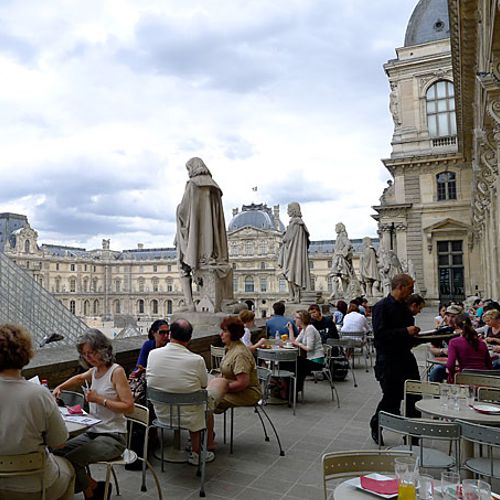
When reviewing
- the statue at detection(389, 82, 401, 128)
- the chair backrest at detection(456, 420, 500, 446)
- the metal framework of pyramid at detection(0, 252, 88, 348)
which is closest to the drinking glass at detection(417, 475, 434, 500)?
the chair backrest at detection(456, 420, 500, 446)

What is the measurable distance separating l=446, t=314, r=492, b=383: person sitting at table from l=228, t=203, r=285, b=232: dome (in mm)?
77755

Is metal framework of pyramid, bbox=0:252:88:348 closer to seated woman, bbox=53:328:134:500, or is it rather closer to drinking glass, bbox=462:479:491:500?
seated woman, bbox=53:328:134:500

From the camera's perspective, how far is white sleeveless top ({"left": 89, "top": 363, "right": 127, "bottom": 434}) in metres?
3.07

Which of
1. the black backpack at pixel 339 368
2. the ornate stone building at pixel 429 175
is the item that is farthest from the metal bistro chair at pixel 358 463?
the ornate stone building at pixel 429 175

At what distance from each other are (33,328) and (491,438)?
1509cm

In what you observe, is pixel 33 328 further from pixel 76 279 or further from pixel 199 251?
pixel 76 279

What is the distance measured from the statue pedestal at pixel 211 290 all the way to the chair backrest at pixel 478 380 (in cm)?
345

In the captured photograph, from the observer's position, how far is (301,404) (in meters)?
5.92

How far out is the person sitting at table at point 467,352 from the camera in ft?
15.5

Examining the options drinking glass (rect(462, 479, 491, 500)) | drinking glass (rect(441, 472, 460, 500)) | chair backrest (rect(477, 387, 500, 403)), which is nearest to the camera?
drinking glass (rect(462, 479, 491, 500))

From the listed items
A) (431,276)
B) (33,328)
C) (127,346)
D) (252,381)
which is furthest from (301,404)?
(431,276)

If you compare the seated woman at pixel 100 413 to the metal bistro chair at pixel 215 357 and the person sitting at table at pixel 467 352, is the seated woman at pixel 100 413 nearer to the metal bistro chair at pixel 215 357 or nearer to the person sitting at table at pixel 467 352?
the metal bistro chair at pixel 215 357

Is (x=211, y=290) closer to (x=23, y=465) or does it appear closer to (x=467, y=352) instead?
(x=467, y=352)

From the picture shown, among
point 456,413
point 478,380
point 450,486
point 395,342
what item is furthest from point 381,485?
point 478,380
